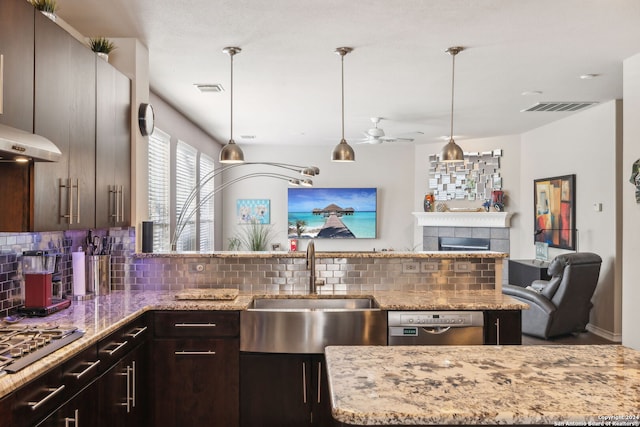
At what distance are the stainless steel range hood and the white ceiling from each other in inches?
52.5

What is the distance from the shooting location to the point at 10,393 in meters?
1.58

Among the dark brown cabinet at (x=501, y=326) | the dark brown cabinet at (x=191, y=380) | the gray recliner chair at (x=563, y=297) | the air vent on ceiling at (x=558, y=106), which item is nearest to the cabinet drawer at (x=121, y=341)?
the dark brown cabinet at (x=191, y=380)

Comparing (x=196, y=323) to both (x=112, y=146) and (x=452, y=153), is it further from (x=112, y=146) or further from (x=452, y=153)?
(x=452, y=153)

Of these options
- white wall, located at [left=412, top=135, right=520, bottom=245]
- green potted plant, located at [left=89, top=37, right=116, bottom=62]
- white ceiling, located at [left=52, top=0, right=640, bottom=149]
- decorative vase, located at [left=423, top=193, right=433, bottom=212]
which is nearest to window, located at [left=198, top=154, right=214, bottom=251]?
white ceiling, located at [left=52, top=0, right=640, bottom=149]

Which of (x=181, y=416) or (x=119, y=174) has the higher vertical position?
(x=119, y=174)

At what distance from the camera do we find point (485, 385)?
1.44m

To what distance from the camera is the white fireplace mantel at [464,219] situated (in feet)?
26.1

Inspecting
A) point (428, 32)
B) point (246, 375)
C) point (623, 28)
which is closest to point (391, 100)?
point (428, 32)

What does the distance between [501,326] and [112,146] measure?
2.72 metres

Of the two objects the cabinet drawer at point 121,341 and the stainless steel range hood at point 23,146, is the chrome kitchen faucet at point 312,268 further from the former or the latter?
the stainless steel range hood at point 23,146

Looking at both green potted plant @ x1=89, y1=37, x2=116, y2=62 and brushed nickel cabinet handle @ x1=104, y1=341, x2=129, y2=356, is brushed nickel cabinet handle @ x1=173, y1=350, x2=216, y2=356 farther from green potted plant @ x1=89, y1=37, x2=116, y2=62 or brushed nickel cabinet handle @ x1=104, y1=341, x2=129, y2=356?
green potted plant @ x1=89, y1=37, x2=116, y2=62

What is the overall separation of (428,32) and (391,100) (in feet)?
6.78

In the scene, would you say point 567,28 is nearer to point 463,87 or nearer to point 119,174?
point 463,87

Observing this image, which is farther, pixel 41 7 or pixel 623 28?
pixel 623 28
